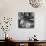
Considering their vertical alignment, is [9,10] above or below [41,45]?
above

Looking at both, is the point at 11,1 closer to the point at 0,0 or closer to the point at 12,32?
the point at 0,0

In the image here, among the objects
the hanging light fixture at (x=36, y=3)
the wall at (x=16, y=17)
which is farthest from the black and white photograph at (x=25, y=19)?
the hanging light fixture at (x=36, y=3)

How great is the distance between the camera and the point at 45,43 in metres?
3.89

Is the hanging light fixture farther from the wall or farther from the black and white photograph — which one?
the black and white photograph

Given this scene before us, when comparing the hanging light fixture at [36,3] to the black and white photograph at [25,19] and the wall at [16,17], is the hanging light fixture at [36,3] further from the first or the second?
the black and white photograph at [25,19]

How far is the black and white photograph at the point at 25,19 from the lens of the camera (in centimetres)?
448

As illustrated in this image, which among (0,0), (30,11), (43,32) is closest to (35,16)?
(30,11)

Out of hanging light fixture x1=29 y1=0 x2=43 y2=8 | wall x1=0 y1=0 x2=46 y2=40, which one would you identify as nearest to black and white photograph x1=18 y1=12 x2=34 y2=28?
wall x1=0 y1=0 x2=46 y2=40

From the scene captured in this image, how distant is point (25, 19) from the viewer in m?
4.50

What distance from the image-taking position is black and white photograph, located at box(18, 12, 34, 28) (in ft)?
14.7

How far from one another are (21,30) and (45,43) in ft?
3.29

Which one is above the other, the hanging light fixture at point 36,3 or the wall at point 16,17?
the hanging light fixture at point 36,3

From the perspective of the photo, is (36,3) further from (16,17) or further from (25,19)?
(16,17)

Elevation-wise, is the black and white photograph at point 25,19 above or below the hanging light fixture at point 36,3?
below
